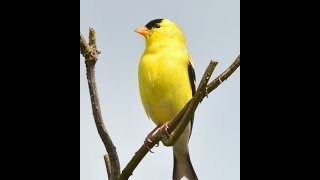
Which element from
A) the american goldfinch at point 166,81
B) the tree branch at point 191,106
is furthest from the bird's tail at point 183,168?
the tree branch at point 191,106

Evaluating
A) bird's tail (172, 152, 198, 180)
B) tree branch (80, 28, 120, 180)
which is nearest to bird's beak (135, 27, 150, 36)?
bird's tail (172, 152, 198, 180)

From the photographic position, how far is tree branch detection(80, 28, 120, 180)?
9.95 ft

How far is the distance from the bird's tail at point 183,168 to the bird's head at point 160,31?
4.57 ft

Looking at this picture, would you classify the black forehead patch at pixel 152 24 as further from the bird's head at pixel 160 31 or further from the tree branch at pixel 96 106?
the tree branch at pixel 96 106

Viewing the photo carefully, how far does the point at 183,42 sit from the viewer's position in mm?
6090

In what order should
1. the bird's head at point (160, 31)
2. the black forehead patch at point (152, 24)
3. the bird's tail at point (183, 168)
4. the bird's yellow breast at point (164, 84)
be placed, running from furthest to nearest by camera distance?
the black forehead patch at point (152, 24) < the bird's head at point (160, 31) < the bird's tail at point (183, 168) < the bird's yellow breast at point (164, 84)

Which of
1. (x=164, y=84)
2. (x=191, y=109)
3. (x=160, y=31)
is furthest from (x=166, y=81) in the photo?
(x=191, y=109)

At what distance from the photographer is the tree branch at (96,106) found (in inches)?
119

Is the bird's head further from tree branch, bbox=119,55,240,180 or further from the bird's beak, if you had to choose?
tree branch, bbox=119,55,240,180

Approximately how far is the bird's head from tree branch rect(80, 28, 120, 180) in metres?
2.81
